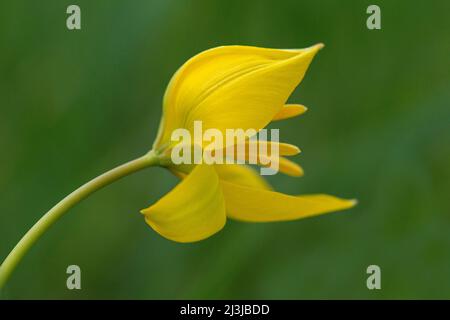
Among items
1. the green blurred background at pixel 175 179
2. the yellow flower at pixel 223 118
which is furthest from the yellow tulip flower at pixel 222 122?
the green blurred background at pixel 175 179

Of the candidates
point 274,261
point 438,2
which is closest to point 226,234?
point 274,261

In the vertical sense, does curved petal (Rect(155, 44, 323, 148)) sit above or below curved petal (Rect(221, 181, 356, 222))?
above

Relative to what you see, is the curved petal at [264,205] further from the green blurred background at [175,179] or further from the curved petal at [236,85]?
the green blurred background at [175,179]

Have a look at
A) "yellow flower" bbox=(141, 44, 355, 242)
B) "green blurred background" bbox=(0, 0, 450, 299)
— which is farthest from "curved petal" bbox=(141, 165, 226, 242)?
"green blurred background" bbox=(0, 0, 450, 299)

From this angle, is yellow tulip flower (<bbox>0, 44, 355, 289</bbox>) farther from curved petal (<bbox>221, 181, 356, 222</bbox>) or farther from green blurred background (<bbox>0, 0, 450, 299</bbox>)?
green blurred background (<bbox>0, 0, 450, 299</bbox>)

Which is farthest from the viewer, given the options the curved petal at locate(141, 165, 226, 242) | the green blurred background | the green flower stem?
the green blurred background

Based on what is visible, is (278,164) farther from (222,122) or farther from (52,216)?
(52,216)

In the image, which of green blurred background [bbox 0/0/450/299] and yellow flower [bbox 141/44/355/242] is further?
green blurred background [bbox 0/0/450/299]

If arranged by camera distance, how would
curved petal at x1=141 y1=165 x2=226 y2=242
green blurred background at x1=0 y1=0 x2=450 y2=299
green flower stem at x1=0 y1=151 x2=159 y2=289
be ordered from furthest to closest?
green blurred background at x1=0 y1=0 x2=450 y2=299
curved petal at x1=141 y1=165 x2=226 y2=242
green flower stem at x1=0 y1=151 x2=159 y2=289

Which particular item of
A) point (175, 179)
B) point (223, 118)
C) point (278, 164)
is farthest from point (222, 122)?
point (175, 179)

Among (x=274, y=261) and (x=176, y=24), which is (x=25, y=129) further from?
(x=274, y=261)
